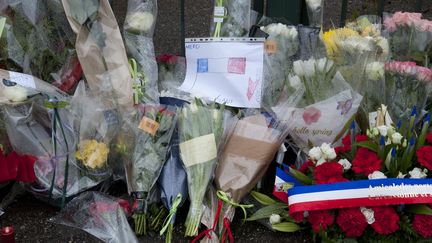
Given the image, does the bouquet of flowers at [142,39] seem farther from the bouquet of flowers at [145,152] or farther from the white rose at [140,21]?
the bouquet of flowers at [145,152]

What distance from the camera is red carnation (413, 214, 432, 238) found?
9.18ft

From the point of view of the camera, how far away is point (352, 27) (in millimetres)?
3707

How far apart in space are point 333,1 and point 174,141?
10.8ft

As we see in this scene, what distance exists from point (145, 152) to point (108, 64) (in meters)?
0.50

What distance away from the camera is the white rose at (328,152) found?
2949mm

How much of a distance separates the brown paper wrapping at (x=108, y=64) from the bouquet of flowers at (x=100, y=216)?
1.60 ft

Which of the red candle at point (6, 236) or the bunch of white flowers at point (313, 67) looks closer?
the red candle at point (6, 236)

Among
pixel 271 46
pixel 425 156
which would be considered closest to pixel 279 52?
pixel 271 46

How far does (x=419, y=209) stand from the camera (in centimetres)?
284

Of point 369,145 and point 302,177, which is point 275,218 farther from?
point 369,145

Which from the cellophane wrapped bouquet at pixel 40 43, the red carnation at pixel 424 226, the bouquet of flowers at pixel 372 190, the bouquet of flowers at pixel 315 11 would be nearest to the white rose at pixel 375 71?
the bouquet of flowers at pixel 372 190

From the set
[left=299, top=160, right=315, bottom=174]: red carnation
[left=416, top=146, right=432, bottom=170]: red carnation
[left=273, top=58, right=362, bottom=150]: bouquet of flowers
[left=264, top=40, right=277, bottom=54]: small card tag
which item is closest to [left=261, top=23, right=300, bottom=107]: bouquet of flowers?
[left=264, top=40, right=277, bottom=54]: small card tag

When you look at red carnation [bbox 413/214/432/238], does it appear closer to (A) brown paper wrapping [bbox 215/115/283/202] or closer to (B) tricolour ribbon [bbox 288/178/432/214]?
(B) tricolour ribbon [bbox 288/178/432/214]

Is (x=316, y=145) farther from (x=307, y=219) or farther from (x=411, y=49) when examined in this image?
(x=411, y=49)
